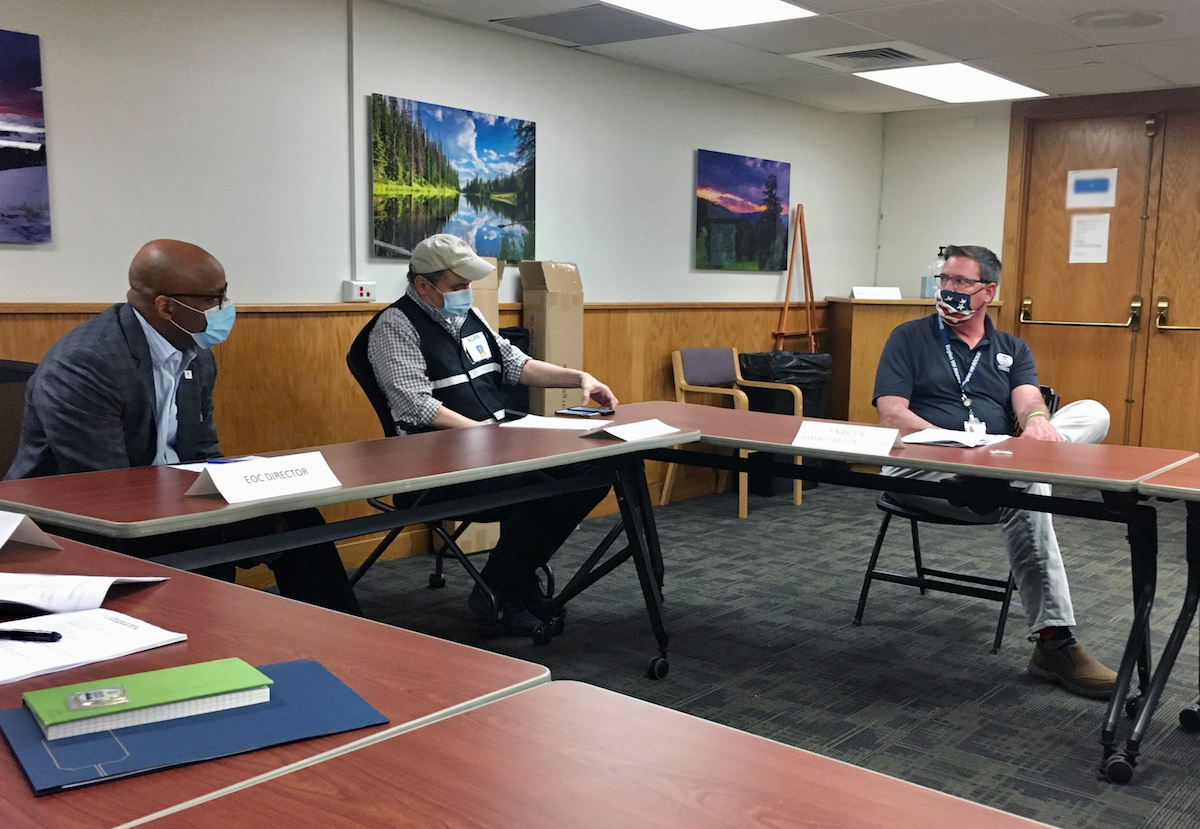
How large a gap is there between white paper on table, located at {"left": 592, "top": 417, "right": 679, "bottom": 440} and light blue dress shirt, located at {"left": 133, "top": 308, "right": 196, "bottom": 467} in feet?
3.73

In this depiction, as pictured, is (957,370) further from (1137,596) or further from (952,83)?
(952,83)

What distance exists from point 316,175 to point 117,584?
3066 millimetres

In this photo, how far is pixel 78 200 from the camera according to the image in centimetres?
364

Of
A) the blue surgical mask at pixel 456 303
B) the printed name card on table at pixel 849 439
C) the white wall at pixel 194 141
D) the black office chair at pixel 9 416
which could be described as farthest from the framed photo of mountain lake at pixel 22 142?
the printed name card on table at pixel 849 439

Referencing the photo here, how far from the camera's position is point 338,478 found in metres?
2.40

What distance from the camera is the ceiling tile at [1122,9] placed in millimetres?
4355

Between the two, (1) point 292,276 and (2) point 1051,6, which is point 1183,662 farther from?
(1) point 292,276

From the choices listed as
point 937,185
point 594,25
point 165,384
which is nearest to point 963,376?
point 594,25

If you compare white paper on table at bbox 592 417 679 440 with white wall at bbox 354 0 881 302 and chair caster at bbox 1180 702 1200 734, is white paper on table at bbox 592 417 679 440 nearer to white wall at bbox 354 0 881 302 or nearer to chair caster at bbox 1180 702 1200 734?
chair caster at bbox 1180 702 1200 734

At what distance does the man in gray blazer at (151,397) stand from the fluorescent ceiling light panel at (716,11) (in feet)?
7.70

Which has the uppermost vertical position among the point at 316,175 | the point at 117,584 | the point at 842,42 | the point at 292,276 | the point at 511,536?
the point at 842,42

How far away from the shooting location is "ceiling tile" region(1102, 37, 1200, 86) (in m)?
5.12

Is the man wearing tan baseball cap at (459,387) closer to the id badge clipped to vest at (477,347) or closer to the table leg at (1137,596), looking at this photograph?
the id badge clipped to vest at (477,347)

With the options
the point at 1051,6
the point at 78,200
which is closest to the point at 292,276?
the point at 78,200
